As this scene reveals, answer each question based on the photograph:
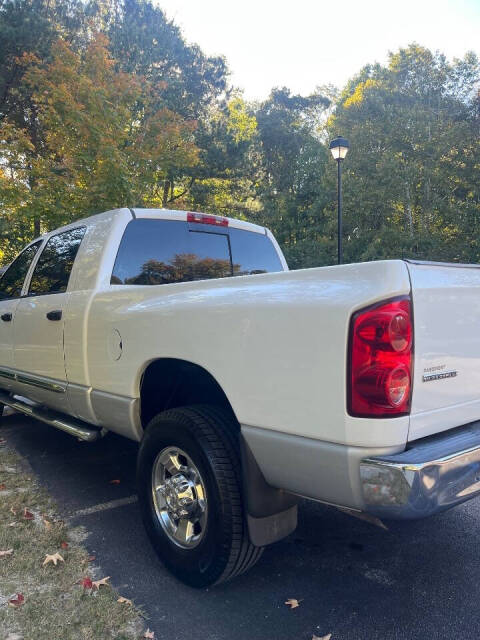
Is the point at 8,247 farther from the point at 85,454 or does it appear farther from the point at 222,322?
the point at 222,322

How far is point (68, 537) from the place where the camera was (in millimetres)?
3176

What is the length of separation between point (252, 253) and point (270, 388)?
2.32 meters

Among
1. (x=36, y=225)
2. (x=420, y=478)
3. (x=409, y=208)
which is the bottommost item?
(x=420, y=478)

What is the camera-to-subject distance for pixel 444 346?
203 cm

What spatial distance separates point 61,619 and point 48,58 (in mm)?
14736

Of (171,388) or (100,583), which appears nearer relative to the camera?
(100,583)

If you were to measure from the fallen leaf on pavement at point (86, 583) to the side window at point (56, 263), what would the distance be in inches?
82.0

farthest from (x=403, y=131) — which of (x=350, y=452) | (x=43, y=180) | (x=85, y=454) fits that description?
(x=350, y=452)

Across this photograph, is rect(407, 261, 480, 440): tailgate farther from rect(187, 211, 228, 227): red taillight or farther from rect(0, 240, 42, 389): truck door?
rect(0, 240, 42, 389): truck door

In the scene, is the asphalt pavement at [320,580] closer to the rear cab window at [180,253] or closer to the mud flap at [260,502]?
the mud flap at [260,502]

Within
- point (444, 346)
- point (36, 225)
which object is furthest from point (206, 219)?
point (36, 225)

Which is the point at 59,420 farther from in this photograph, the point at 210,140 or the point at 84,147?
the point at 210,140

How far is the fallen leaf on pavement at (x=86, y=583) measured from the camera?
2623 mm

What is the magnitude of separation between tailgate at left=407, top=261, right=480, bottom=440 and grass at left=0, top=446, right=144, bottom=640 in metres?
1.67
